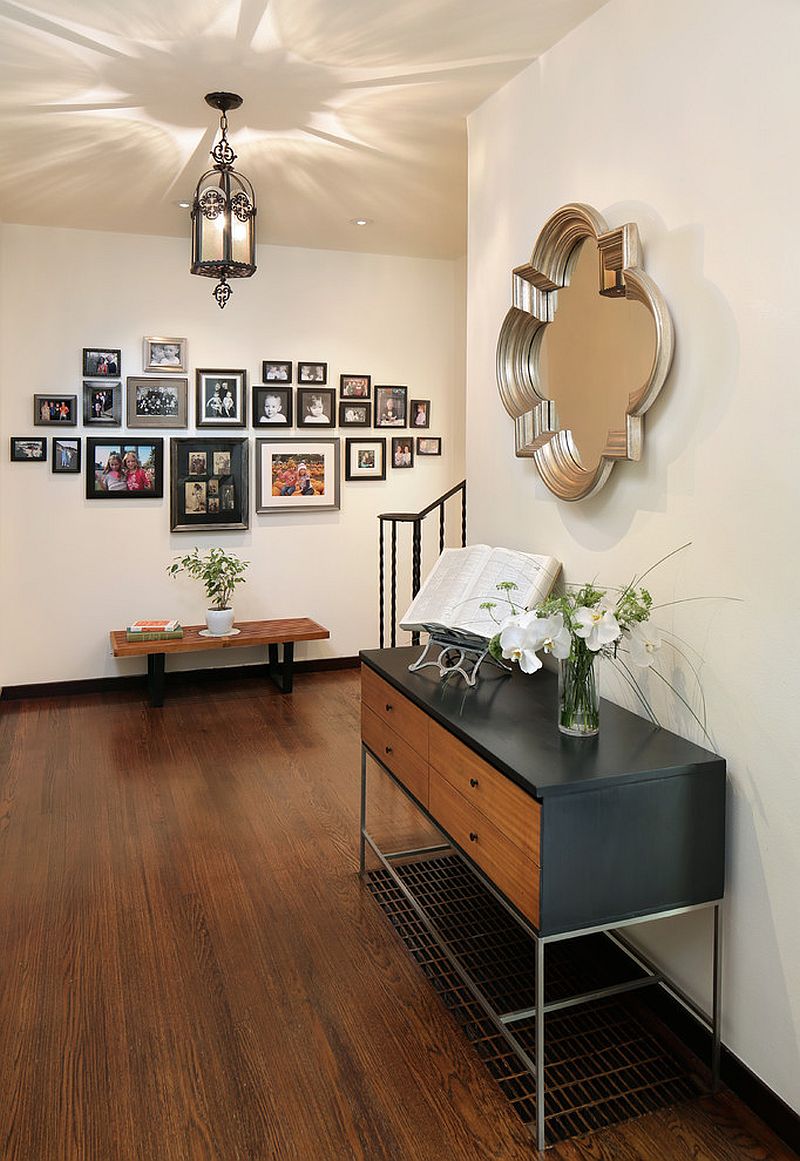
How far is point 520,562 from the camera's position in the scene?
2.93m

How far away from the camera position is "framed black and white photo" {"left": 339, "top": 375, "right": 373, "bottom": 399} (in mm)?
5941

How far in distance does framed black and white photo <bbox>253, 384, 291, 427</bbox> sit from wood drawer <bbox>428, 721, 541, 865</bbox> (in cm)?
372

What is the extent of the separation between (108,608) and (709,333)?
4344 millimetres

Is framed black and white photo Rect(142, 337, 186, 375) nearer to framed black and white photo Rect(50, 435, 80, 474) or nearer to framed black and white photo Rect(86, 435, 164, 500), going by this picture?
framed black and white photo Rect(86, 435, 164, 500)

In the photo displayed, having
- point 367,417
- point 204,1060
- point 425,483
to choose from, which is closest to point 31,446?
point 367,417

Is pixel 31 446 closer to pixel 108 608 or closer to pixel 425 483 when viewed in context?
pixel 108 608

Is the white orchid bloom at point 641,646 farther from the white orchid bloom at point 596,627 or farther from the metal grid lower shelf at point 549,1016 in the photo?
the metal grid lower shelf at point 549,1016

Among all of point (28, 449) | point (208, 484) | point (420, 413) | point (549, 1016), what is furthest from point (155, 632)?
point (549, 1016)

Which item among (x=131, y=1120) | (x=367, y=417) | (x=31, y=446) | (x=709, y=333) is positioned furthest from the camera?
(x=367, y=417)

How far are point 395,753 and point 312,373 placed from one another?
3632 millimetres

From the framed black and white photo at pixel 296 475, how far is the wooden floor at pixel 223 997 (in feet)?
7.04

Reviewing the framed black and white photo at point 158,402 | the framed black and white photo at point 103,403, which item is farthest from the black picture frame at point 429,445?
the framed black and white photo at point 103,403

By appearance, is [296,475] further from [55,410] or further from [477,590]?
[477,590]

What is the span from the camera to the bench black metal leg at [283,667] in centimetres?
551
